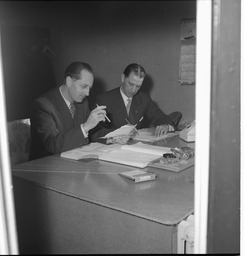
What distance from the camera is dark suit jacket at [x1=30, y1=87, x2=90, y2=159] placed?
7.50 feet

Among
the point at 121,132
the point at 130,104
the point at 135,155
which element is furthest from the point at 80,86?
the point at 135,155

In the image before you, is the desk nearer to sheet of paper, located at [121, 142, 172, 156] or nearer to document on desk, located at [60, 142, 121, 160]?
document on desk, located at [60, 142, 121, 160]

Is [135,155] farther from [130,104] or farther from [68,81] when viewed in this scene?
[130,104]

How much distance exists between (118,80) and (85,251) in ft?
9.23

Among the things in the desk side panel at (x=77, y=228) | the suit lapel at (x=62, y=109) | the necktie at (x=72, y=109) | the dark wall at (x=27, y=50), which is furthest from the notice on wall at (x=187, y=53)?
the desk side panel at (x=77, y=228)

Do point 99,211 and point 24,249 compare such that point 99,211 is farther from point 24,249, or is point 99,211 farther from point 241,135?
point 241,135

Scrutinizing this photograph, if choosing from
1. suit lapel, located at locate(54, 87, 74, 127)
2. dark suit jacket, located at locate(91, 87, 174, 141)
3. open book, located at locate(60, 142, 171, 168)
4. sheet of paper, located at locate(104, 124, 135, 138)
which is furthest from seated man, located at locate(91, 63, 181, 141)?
open book, located at locate(60, 142, 171, 168)

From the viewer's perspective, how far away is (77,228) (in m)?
1.54

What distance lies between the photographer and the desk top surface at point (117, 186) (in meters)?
1.34

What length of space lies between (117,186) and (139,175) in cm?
13

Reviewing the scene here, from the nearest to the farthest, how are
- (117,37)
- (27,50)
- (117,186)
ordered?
(117,186) < (117,37) < (27,50)

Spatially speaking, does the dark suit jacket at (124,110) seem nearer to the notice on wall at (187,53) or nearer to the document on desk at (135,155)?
the notice on wall at (187,53)

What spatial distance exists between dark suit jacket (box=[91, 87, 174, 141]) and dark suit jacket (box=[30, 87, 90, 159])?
416 mm

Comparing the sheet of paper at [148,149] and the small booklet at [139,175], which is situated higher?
the sheet of paper at [148,149]
